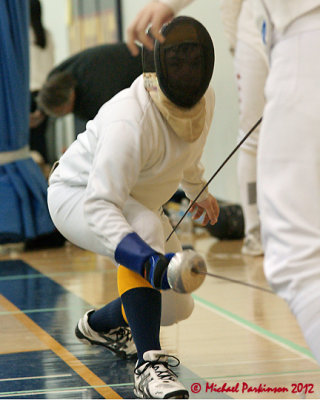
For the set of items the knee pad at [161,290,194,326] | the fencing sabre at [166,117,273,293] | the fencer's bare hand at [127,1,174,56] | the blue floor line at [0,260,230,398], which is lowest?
the blue floor line at [0,260,230,398]

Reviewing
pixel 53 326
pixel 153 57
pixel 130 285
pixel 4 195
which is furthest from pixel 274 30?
pixel 4 195

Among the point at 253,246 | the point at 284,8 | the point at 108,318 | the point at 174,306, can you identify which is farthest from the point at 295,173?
the point at 253,246

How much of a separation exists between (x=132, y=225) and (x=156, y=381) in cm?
36

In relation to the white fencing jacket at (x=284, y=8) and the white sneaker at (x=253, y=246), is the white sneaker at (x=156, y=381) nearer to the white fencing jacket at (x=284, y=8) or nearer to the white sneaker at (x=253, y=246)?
the white fencing jacket at (x=284, y=8)

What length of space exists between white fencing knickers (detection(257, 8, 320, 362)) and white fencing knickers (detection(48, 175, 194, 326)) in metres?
0.59

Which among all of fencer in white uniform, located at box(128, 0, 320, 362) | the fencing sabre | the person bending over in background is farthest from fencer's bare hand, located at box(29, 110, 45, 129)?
fencer in white uniform, located at box(128, 0, 320, 362)

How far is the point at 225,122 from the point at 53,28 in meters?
4.11

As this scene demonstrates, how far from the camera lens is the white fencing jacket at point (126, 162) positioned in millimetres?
1838

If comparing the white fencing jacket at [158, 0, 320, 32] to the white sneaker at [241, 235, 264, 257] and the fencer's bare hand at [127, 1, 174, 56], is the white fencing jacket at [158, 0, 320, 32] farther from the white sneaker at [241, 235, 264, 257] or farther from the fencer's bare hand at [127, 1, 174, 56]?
the white sneaker at [241, 235, 264, 257]

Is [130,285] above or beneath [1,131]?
above

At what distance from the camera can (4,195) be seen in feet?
13.5

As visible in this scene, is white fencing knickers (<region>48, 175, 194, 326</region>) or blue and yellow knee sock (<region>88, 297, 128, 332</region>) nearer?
white fencing knickers (<region>48, 175, 194, 326</region>)

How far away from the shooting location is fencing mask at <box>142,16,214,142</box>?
6.12 ft

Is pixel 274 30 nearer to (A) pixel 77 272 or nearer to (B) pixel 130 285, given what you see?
(B) pixel 130 285
